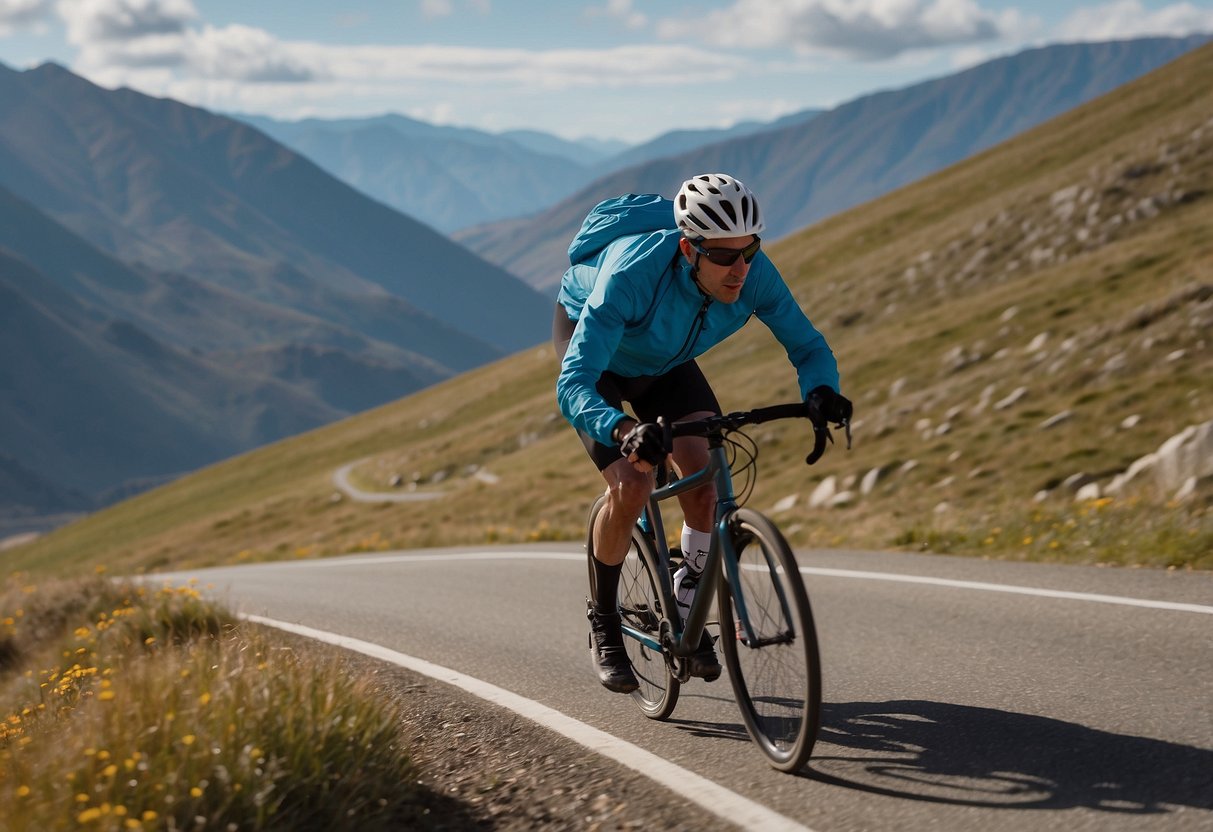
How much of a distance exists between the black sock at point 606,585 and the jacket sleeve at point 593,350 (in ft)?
3.29

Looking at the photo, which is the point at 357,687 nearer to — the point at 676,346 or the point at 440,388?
the point at 676,346

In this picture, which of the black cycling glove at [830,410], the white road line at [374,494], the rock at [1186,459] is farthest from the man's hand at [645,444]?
the white road line at [374,494]

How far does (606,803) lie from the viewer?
→ 433 centimetres

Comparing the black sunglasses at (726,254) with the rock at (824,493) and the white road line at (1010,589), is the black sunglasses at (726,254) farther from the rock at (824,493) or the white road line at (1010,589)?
the rock at (824,493)

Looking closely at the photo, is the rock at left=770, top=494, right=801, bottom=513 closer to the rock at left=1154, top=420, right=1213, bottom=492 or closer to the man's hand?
the rock at left=1154, top=420, right=1213, bottom=492

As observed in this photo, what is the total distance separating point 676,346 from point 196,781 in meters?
2.67

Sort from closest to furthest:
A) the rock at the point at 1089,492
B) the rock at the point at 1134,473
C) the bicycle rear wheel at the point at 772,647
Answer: the bicycle rear wheel at the point at 772,647
the rock at the point at 1134,473
the rock at the point at 1089,492

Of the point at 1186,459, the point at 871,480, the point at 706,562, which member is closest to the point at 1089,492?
the point at 1186,459

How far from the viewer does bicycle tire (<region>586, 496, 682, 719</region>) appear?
222 inches

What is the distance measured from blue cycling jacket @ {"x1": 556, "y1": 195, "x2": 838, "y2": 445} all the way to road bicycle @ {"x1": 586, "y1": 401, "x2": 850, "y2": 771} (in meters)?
0.42

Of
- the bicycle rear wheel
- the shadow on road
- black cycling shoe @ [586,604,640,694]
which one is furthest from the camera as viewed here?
black cycling shoe @ [586,604,640,694]

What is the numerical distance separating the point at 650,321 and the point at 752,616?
1.37 meters

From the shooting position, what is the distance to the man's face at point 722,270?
195 inches

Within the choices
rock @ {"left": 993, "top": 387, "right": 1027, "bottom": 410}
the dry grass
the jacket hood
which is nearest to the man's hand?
the dry grass
